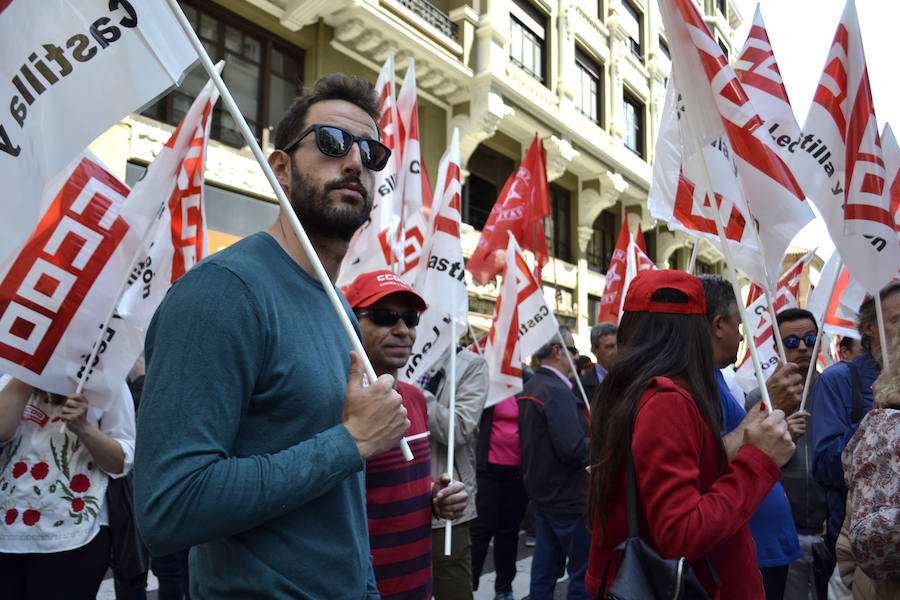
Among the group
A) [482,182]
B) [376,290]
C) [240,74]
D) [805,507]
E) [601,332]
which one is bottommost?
[805,507]

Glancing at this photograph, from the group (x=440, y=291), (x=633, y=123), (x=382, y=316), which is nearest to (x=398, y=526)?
(x=382, y=316)

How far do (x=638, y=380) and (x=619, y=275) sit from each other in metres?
6.55

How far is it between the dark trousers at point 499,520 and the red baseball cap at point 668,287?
358cm

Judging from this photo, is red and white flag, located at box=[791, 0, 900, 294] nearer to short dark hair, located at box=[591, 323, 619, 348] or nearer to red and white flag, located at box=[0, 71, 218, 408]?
short dark hair, located at box=[591, 323, 619, 348]

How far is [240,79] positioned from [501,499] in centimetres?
791

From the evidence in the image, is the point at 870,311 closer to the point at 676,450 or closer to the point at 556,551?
the point at 676,450

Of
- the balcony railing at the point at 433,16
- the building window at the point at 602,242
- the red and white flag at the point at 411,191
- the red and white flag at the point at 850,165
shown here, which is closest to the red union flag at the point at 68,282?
the red and white flag at the point at 411,191

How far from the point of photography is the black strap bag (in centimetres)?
167

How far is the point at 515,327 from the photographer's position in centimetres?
544

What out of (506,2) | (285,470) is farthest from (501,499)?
(506,2)

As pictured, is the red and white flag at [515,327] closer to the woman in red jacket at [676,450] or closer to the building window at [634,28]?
the woman in red jacket at [676,450]

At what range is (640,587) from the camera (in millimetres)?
1700

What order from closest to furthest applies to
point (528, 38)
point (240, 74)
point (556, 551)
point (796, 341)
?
point (796, 341)
point (556, 551)
point (240, 74)
point (528, 38)

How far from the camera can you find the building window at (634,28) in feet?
66.0
